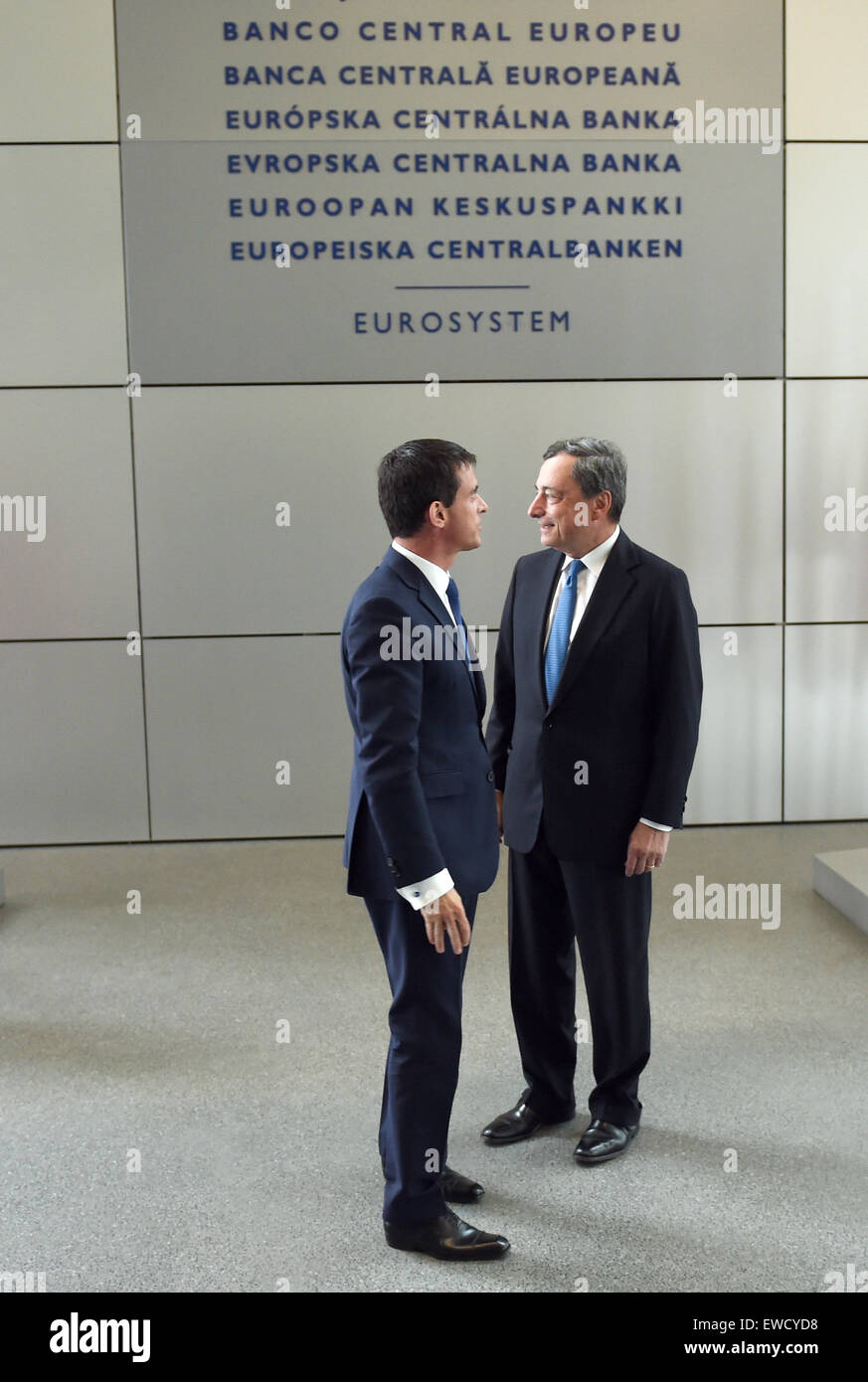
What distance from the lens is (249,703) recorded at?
5773 millimetres

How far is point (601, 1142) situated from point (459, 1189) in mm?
371

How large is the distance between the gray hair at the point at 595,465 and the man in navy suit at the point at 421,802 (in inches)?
15.9

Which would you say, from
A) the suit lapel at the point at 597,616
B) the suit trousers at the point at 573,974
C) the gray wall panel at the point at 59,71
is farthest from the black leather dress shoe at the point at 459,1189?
the gray wall panel at the point at 59,71

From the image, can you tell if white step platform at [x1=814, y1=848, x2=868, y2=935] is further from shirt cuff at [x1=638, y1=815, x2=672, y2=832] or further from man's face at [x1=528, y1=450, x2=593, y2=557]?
man's face at [x1=528, y1=450, x2=593, y2=557]

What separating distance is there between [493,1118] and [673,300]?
3971 mm

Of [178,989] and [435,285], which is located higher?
[435,285]

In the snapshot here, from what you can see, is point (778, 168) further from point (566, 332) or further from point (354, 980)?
point (354, 980)

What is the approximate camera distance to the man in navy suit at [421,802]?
7.36ft

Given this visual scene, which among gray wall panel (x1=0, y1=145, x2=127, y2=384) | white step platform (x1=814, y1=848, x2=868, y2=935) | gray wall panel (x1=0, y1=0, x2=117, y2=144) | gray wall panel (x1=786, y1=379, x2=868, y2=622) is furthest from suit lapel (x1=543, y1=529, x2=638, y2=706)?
gray wall panel (x1=0, y1=0, x2=117, y2=144)

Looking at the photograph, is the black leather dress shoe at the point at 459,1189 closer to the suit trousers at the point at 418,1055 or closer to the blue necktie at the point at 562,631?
the suit trousers at the point at 418,1055

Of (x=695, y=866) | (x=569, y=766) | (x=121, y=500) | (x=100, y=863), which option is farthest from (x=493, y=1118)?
(x=121, y=500)

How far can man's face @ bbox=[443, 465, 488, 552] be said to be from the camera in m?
2.36

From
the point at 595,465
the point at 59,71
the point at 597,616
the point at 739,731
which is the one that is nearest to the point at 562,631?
the point at 597,616

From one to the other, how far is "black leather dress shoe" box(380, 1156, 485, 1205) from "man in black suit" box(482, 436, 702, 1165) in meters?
0.26
